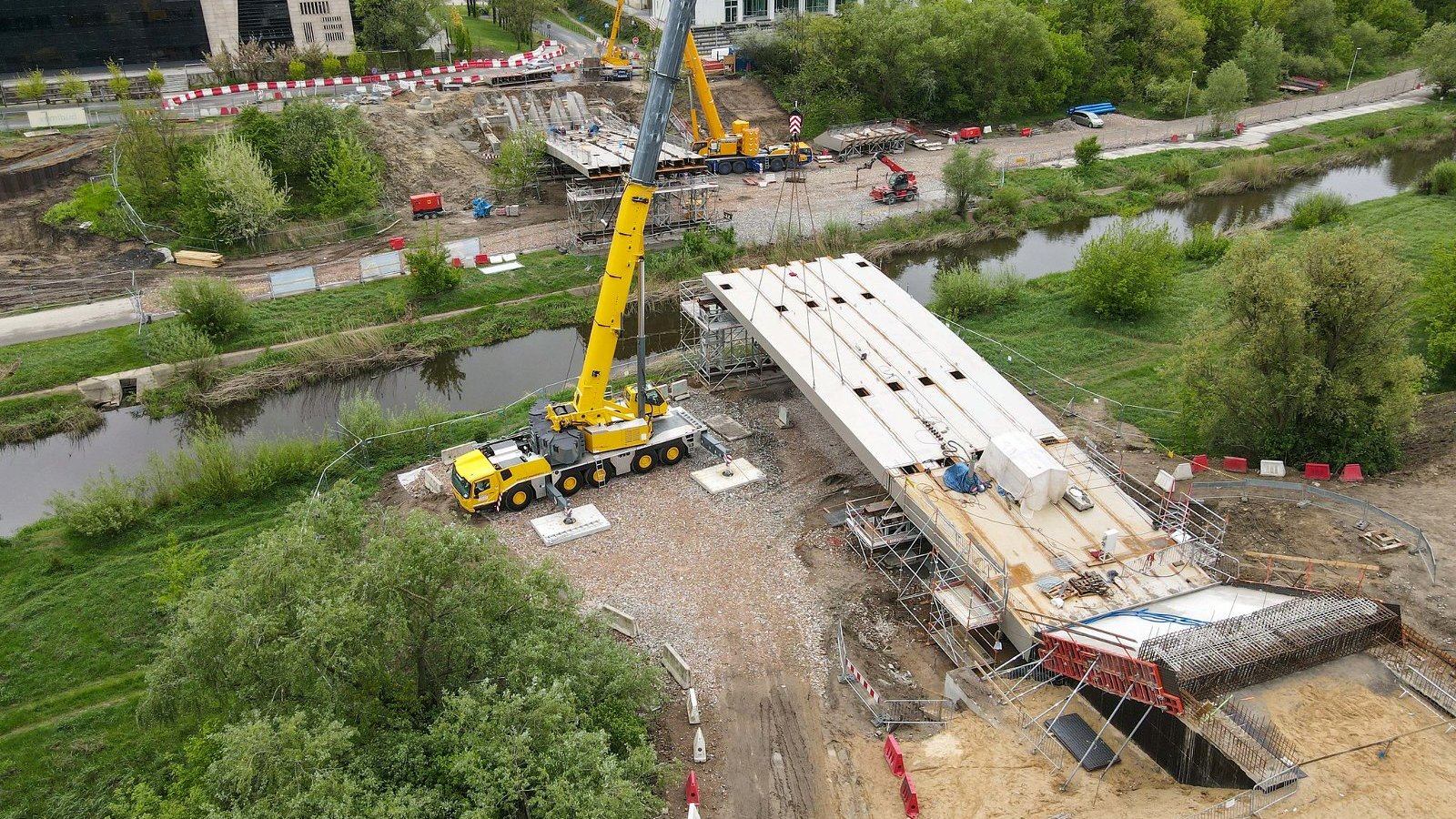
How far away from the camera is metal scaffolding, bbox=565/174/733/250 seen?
4241 centimetres

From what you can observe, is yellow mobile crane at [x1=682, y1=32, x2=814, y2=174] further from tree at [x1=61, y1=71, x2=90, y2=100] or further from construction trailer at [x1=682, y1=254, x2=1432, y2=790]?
tree at [x1=61, y1=71, x2=90, y2=100]

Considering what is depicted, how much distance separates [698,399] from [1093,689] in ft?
52.5

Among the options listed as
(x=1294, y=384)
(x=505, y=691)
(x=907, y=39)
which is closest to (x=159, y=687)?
(x=505, y=691)

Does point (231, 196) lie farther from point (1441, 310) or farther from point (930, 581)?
point (1441, 310)

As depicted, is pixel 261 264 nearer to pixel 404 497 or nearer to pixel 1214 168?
pixel 404 497

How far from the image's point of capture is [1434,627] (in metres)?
19.3

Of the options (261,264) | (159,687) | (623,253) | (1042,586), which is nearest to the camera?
(159,687)

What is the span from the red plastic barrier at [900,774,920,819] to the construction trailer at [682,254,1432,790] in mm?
3131

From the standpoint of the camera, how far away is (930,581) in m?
22.0

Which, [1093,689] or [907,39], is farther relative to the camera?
[907,39]

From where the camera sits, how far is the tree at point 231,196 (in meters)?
40.0

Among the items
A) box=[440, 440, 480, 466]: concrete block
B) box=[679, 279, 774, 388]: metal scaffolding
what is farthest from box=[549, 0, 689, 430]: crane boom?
box=[679, 279, 774, 388]: metal scaffolding

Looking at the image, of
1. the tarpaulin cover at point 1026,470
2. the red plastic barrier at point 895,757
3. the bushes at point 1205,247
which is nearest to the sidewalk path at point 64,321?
the tarpaulin cover at point 1026,470

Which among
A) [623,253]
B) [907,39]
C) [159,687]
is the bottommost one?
[159,687]
